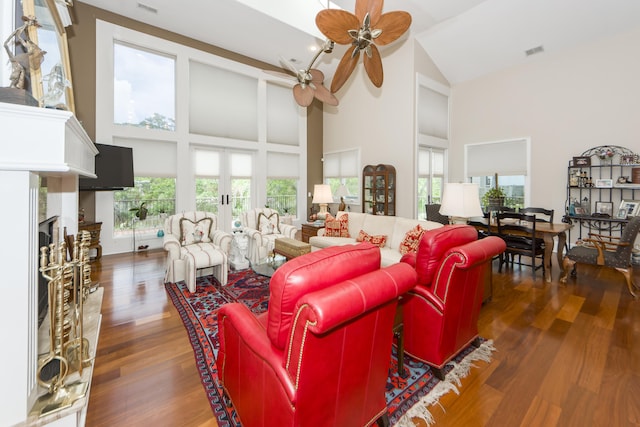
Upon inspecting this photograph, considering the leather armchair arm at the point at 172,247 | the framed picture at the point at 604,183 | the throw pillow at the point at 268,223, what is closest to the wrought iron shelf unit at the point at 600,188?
the framed picture at the point at 604,183

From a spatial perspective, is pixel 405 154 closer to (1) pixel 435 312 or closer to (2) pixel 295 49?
(2) pixel 295 49

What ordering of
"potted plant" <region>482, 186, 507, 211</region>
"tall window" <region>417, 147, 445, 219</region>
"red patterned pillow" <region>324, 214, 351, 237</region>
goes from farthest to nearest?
"tall window" <region>417, 147, 445, 219</region> → "potted plant" <region>482, 186, 507, 211</region> → "red patterned pillow" <region>324, 214, 351, 237</region>

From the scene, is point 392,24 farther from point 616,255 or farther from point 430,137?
point 430,137

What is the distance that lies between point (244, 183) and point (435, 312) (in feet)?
19.1

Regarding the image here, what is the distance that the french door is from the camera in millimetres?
6199

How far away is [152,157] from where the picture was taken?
218 inches

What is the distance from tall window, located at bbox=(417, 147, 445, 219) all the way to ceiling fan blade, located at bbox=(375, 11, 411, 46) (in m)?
3.88

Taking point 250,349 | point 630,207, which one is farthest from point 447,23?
point 250,349

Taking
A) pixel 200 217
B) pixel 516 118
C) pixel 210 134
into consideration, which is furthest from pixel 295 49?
pixel 516 118

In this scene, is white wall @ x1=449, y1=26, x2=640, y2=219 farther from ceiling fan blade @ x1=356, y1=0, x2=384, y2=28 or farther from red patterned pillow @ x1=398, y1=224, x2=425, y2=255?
ceiling fan blade @ x1=356, y1=0, x2=384, y2=28

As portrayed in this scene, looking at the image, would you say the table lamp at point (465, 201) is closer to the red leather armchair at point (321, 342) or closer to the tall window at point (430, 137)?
the red leather armchair at point (321, 342)

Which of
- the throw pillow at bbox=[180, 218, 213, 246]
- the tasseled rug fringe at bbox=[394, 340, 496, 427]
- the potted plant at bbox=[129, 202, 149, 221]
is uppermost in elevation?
the potted plant at bbox=[129, 202, 149, 221]

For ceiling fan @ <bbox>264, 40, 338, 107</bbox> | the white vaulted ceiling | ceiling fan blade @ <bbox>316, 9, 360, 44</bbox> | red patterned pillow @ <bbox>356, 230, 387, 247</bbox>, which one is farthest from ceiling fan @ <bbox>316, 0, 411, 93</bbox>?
the white vaulted ceiling

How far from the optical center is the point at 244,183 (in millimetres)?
6844
